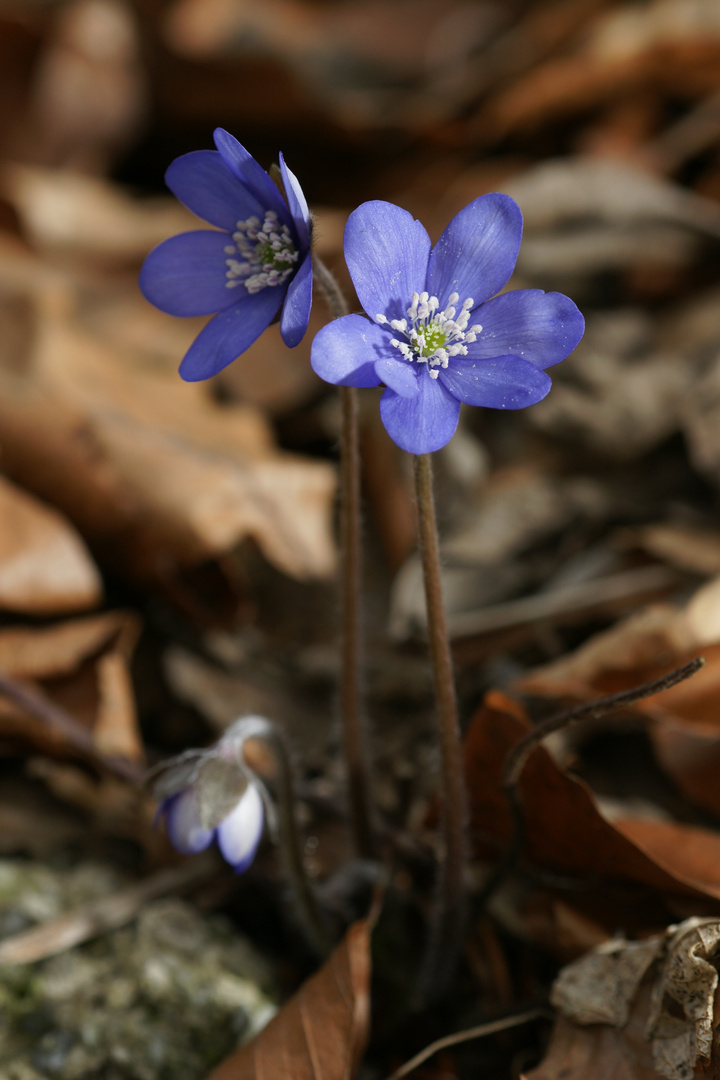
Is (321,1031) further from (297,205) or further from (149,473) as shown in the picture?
(149,473)

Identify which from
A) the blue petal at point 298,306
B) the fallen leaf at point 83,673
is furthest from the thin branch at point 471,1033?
the blue petal at point 298,306

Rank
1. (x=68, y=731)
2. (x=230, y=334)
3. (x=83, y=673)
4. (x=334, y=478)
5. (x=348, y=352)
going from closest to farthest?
(x=348, y=352) < (x=230, y=334) < (x=68, y=731) < (x=83, y=673) < (x=334, y=478)

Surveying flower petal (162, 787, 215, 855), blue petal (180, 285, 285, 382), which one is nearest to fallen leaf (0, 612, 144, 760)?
flower petal (162, 787, 215, 855)

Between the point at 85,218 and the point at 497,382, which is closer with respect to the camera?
the point at 497,382

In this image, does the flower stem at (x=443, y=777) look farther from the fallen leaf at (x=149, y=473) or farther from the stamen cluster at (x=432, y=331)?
the fallen leaf at (x=149, y=473)

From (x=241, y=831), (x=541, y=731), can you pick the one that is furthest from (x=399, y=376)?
(x=241, y=831)

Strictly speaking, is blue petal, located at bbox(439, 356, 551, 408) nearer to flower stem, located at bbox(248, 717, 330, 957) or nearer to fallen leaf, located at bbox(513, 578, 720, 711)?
flower stem, located at bbox(248, 717, 330, 957)
